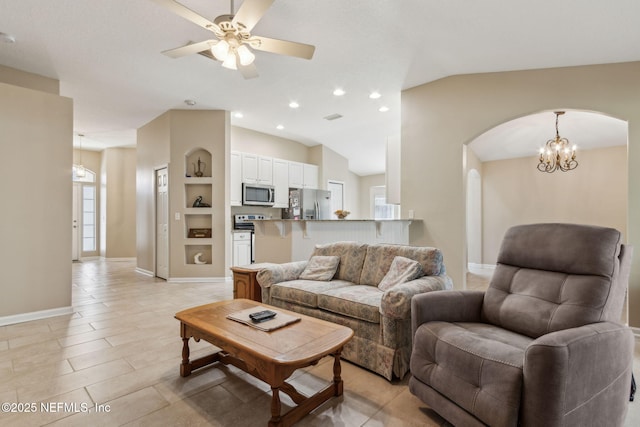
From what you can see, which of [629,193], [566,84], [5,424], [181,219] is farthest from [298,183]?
[5,424]

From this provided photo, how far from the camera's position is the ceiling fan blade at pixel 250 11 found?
203 cm

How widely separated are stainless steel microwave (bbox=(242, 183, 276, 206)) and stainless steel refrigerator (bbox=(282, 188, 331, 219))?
499 mm

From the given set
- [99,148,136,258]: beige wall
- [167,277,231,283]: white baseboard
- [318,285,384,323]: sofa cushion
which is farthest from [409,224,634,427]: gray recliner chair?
[99,148,136,258]: beige wall

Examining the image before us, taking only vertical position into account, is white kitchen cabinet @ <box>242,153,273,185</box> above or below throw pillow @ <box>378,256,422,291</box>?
above

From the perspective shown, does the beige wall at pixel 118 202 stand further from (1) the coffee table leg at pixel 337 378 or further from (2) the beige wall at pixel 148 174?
(1) the coffee table leg at pixel 337 378

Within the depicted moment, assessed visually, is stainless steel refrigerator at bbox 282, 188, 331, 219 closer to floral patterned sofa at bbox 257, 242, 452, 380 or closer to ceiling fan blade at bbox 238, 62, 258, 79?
floral patterned sofa at bbox 257, 242, 452, 380

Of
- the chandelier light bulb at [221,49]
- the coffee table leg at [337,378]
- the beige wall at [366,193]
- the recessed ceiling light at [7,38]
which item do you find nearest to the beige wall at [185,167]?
the recessed ceiling light at [7,38]

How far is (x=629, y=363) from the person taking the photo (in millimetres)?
1614

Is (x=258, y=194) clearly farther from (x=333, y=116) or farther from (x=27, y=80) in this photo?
(x=27, y=80)

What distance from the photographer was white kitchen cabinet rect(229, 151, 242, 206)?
5.90 m

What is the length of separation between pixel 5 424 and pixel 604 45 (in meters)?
5.39

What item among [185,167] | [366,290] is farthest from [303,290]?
[185,167]

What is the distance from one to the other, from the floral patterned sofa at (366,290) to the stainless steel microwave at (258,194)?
3042 mm

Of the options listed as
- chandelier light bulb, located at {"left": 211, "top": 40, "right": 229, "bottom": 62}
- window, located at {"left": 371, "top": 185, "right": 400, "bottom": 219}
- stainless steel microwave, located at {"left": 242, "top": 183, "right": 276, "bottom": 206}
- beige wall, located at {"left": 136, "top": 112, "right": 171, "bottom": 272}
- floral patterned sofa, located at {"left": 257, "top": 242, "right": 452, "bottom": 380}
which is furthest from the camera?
window, located at {"left": 371, "top": 185, "right": 400, "bottom": 219}
